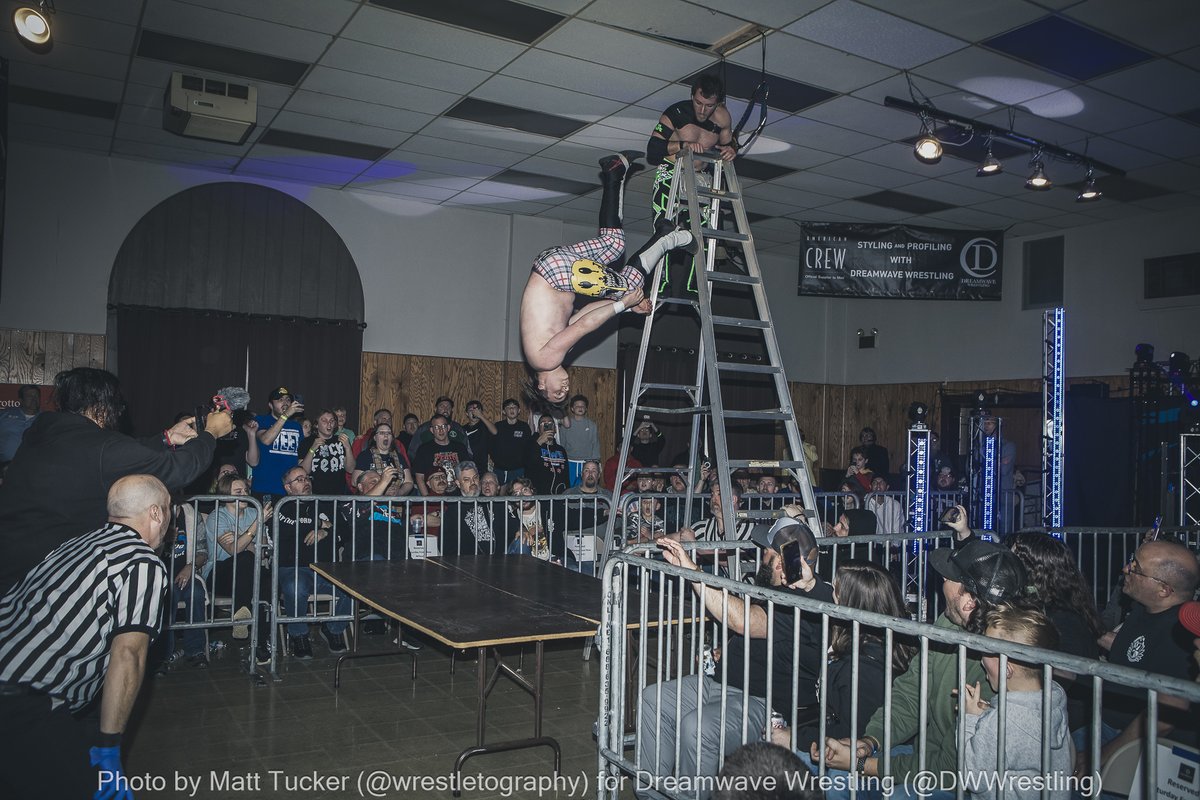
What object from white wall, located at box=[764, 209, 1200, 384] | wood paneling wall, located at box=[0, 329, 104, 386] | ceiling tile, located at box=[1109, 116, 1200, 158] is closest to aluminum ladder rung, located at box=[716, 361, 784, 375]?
ceiling tile, located at box=[1109, 116, 1200, 158]

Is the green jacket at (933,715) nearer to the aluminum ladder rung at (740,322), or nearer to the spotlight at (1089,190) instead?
the aluminum ladder rung at (740,322)

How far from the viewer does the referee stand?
8.82 feet

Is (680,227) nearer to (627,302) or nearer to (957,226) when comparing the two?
(627,302)

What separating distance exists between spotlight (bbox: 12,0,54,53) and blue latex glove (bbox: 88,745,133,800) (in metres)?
4.67

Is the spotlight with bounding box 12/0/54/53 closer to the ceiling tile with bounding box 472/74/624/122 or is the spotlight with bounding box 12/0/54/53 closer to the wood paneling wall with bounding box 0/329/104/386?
the ceiling tile with bounding box 472/74/624/122

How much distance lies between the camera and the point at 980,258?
32.3 feet

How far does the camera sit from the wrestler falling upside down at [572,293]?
4.75 metres

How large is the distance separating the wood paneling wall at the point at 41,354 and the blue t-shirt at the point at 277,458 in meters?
2.35

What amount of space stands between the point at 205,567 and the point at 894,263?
784 centimetres

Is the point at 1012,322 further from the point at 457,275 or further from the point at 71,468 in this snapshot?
the point at 71,468

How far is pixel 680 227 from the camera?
19.3ft

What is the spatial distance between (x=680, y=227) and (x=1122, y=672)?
14.6ft

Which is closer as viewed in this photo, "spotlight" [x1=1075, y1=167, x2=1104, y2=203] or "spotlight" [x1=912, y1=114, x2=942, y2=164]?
"spotlight" [x1=912, y1=114, x2=942, y2=164]

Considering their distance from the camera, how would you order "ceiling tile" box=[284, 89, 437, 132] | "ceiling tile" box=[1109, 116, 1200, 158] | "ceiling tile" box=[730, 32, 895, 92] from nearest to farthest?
A: "ceiling tile" box=[730, 32, 895, 92], "ceiling tile" box=[284, 89, 437, 132], "ceiling tile" box=[1109, 116, 1200, 158]
